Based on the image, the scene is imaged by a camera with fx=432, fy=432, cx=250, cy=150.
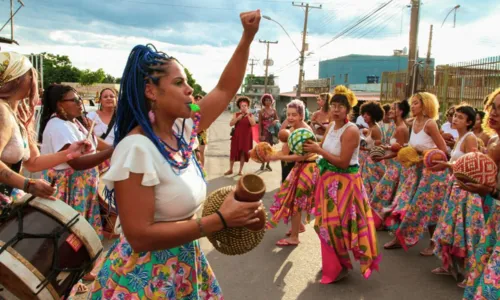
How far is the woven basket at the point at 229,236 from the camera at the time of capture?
196cm

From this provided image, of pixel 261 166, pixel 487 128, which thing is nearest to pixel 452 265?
pixel 487 128

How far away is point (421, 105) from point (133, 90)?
4.82 m

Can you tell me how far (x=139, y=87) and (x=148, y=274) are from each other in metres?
0.85

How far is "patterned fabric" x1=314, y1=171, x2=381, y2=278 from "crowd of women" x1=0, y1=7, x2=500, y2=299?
12mm

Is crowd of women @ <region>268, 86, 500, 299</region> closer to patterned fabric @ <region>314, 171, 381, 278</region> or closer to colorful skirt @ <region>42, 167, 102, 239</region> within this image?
patterned fabric @ <region>314, 171, 381, 278</region>

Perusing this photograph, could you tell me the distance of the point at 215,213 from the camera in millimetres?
1841

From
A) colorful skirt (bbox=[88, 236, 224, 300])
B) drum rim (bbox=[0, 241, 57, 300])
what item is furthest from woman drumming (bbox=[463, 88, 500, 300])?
drum rim (bbox=[0, 241, 57, 300])

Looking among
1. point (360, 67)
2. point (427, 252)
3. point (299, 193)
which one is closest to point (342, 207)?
point (299, 193)

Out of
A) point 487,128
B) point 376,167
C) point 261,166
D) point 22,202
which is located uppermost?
point 487,128

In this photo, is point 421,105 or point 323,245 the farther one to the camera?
point 421,105

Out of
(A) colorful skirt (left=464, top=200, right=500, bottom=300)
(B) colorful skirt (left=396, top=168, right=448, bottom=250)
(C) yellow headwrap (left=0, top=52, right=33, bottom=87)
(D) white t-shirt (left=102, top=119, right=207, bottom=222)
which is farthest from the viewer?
(B) colorful skirt (left=396, top=168, right=448, bottom=250)

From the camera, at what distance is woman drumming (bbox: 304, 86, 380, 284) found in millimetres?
4496

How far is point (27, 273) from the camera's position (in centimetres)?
203

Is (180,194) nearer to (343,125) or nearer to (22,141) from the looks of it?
(22,141)
